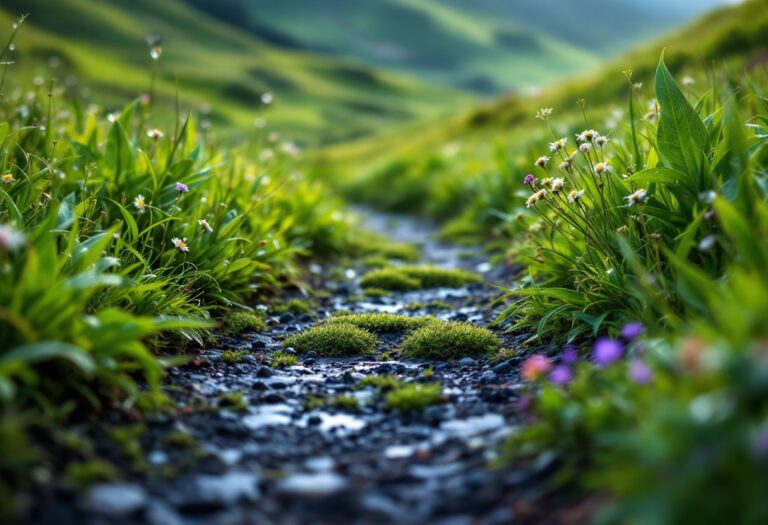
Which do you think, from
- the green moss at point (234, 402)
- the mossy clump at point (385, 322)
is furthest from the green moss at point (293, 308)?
the green moss at point (234, 402)

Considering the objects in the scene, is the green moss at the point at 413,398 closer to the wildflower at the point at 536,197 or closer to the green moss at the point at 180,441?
the green moss at the point at 180,441

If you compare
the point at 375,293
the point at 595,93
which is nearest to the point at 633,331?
the point at 375,293

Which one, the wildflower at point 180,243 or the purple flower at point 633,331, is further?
the wildflower at point 180,243

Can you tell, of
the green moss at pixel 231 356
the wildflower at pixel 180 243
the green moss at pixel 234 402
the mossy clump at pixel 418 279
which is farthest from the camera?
the mossy clump at pixel 418 279

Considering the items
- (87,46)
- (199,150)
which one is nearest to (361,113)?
(87,46)

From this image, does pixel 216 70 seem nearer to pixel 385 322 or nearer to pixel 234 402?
pixel 385 322

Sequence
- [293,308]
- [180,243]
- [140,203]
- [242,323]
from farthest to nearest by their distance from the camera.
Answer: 1. [293,308]
2. [242,323]
3. [140,203]
4. [180,243]

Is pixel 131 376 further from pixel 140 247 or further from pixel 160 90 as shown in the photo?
pixel 160 90
